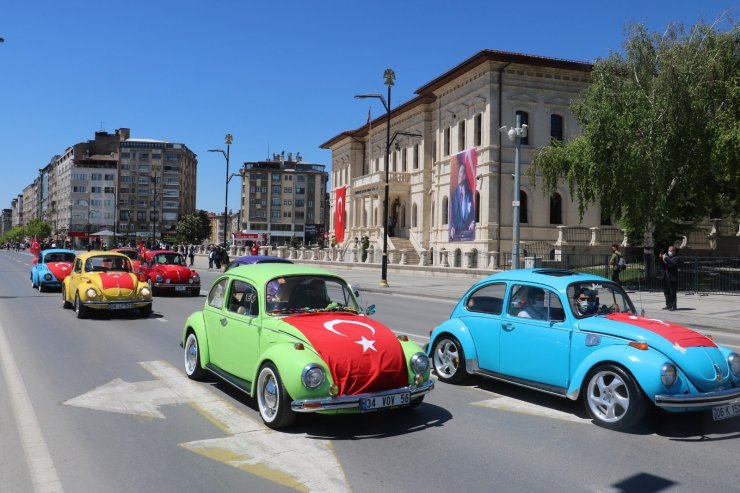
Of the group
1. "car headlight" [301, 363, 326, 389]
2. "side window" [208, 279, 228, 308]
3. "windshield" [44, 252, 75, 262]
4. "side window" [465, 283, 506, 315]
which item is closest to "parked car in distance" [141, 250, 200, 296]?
"windshield" [44, 252, 75, 262]

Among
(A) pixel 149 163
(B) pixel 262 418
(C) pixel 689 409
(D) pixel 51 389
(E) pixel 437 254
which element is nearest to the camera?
(C) pixel 689 409

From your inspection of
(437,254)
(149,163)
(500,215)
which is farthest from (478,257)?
(149,163)

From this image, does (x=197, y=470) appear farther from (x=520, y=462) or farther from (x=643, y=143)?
(x=643, y=143)

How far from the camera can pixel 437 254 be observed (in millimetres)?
38719

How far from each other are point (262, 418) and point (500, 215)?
36598 mm

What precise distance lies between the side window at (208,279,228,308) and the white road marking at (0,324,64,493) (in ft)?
7.38

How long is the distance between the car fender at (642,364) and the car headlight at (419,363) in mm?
1638

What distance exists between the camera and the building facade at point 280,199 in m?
134

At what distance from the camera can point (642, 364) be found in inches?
229

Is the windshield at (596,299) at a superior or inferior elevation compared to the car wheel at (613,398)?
superior

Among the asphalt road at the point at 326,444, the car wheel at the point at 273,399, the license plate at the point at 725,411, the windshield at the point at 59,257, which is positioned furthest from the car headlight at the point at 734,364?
the windshield at the point at 59,257

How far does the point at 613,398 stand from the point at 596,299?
1.23 metres

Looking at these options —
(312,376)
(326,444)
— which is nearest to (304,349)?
(312,376)

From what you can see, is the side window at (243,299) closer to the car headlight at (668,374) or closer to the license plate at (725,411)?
the car headlight at (668,374)
